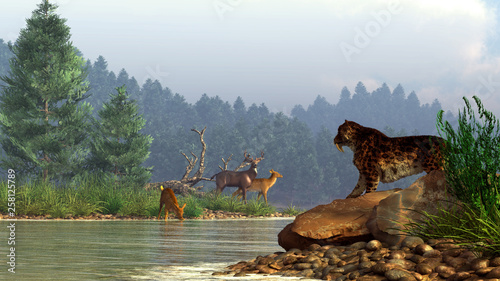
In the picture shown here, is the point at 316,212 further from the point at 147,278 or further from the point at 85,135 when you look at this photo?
the point at 85,135

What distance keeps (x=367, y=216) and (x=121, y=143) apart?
26790 mm

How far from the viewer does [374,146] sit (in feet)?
35.4

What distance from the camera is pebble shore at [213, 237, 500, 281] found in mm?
7309

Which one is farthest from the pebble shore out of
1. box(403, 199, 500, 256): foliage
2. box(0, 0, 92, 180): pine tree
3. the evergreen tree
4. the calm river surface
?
the evergreen tree

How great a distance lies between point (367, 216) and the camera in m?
9.85

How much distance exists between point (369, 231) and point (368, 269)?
1728 mm

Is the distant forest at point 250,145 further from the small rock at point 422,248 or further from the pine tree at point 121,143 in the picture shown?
the small rock at point 422,248

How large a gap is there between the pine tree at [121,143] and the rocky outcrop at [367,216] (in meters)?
24.8

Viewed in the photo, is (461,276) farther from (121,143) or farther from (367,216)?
(121,143)

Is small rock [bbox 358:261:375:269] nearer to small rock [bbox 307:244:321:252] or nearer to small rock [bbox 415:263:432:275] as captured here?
small rock [bbox 415:263:432:275]

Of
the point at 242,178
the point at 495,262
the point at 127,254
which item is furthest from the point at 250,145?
the point at 495,262

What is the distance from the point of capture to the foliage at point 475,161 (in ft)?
27.0

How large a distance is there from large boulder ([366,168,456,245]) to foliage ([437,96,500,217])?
38 cm

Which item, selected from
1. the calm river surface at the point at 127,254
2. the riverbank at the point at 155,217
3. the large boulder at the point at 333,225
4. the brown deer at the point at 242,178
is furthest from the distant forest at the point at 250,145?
the large boulder at the point at 333,225
